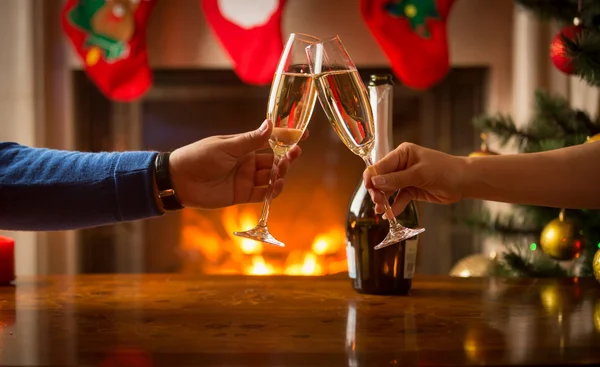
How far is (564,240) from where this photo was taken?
1352mm

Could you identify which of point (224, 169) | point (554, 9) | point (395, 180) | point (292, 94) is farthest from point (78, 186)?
point (554, 9)

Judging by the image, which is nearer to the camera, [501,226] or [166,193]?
[166,193]

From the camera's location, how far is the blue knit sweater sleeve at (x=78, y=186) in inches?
40.3

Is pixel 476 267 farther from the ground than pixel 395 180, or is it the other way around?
pixel 395 180

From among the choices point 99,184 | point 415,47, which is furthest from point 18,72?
point 99,184

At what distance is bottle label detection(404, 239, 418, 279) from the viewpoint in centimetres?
96

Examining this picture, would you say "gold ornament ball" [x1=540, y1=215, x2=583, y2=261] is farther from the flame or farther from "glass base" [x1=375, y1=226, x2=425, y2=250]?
the flame

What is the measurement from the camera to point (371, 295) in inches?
37.8

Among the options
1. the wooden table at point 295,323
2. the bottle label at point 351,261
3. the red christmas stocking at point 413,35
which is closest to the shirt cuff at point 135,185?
the wooden table at point 295,323

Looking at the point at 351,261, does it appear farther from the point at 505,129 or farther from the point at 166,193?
the point at 505,129

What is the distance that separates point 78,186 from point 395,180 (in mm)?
477

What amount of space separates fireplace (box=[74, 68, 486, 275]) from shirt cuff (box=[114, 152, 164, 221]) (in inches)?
57.9

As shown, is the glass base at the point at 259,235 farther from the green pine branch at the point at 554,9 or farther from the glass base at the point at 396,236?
the green pine branch at the point at 554,9

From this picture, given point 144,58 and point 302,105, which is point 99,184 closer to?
point 302,105
